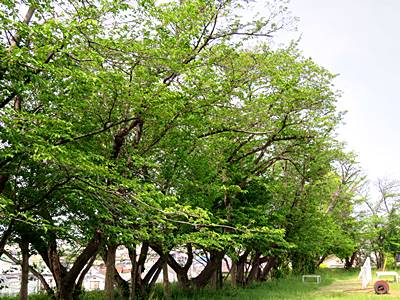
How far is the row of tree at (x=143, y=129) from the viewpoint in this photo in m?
6.59

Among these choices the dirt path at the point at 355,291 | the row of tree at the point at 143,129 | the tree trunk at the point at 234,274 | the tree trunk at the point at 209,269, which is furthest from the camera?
the tree trunk at the point at 234,274

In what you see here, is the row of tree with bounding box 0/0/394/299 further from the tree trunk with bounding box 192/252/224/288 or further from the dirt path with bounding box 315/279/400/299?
the dirt path with bounding box 315/279/400/299

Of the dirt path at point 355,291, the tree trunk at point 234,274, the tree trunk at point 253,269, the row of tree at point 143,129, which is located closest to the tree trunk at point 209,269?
the row of tree at point 143,129

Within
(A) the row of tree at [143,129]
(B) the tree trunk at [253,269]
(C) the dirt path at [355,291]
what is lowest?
(C) the dirt path at [355,291]

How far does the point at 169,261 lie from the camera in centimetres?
1590

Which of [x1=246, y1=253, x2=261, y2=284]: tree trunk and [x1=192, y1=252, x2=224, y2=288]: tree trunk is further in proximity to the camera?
[x1=246, y1=253, x2=261, y2=284]: tree trunk

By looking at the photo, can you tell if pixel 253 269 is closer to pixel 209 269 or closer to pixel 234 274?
pixel 234 274

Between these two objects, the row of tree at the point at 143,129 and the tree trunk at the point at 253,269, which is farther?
the tree trunk at the point at 253,269

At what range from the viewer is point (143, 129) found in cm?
1131

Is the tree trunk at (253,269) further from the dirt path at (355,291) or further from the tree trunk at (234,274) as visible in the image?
the dirt path at (355,291)

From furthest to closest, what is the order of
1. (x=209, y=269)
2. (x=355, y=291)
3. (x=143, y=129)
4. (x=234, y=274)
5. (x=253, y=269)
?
1. (x=253, y=269)
2. (x=234, y=274)
3. (x=355, y=291)
4. (x=209, y=269)
5. (x=143, y=129)

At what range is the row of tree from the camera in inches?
259

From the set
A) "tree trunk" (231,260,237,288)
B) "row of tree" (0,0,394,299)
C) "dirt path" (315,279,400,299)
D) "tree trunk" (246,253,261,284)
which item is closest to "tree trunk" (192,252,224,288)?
"row of tree" (0,0,394,299)

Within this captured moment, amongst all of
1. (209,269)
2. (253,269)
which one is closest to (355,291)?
(253,269)
